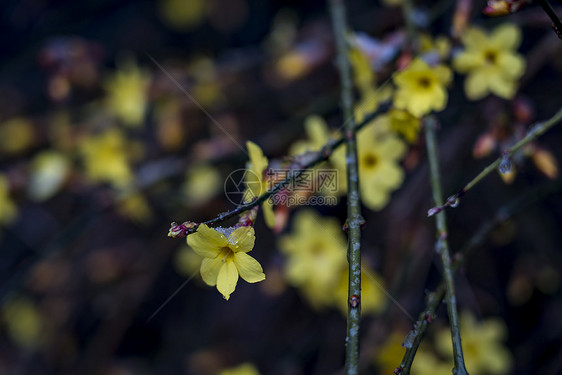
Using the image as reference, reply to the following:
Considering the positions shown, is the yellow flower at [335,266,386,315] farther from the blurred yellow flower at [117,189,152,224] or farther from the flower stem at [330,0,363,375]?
the blurred yellow flower at [117,189,152,224]

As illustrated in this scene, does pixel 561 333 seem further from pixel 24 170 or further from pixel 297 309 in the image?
pixel 24 170

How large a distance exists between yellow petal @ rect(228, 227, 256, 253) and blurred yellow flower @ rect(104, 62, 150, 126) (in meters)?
1.44

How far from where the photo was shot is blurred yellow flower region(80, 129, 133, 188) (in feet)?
6.47

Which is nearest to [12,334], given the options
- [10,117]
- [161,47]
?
[10,117]

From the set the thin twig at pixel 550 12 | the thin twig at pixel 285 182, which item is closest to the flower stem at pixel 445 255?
the thin twig at pixel 285 182

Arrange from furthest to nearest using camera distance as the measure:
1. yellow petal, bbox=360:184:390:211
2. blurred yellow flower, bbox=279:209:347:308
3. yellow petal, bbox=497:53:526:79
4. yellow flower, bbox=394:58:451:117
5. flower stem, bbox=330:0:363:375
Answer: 1. blurred yellow flower, bbox=279:209:347:308
2. yellow petal, bbox=360:184:390:211
3. yellow petal, bbox=497:53:526:79
4. yellow flower, bbox=394:58:451:117
5. flower stem, bbox=330:0:363:375

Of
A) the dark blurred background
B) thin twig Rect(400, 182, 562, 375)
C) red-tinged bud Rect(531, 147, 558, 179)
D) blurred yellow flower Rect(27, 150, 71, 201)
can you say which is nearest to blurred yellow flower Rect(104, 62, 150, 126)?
the dark blurred background

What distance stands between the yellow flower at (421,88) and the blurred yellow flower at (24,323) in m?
2.42

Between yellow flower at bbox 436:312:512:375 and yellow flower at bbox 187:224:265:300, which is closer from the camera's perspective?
yellow flower at bbox 187:224:265:300

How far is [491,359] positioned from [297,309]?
1.03 m

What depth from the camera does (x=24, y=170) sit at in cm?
218

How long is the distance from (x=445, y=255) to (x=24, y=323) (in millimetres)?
2530

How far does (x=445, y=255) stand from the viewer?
3.28 feet

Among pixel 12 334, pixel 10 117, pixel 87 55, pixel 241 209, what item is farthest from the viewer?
pixel 10 117
